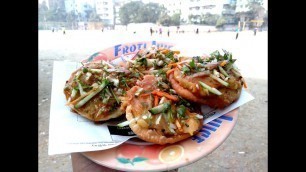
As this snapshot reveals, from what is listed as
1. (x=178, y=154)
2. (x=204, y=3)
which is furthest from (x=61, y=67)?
(x=204, y=3)

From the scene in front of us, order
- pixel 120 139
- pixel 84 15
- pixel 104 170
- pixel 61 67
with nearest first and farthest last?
pixel 120 139
pixel 104 170
pixel 61 67
pixel 84 15

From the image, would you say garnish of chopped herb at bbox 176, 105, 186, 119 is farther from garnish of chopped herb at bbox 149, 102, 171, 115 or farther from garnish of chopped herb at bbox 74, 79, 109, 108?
garnish of chopped herb at bbox 74, 79, 109, 108

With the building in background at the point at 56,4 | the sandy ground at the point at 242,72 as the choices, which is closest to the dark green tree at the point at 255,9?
the sandy ground at the point at 242,72

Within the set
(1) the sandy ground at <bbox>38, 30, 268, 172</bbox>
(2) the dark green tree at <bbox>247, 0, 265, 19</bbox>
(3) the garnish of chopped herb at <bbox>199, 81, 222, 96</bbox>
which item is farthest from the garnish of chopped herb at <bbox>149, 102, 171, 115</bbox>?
(2) the dark green tree at <bbox>247, 0, 265, 19</bbox>

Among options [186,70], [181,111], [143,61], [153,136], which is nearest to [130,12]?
[143,61]

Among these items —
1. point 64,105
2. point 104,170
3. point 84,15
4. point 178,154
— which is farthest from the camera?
point 84,15

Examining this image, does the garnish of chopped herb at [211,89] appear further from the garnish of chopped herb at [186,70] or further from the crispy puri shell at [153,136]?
the crispy puri shell at [153,136]

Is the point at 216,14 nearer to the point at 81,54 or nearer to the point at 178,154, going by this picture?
the point at 81,54

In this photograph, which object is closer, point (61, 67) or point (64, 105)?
point (64, 105)
